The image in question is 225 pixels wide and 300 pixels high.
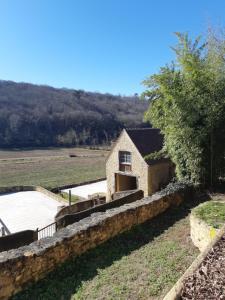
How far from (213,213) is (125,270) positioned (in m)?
3.38

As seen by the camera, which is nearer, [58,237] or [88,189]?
[58,237]

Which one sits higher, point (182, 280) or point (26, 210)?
point (182, 280)

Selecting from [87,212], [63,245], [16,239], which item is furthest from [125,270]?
A: [87,212]

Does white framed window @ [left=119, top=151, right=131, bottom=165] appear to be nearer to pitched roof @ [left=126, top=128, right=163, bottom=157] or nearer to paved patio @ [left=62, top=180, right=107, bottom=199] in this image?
pitched roof @ [left=126, top=128, right=163, bottom=157]

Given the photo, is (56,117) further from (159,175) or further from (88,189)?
(159,175)

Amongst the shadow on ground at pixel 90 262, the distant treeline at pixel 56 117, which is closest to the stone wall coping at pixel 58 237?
the shadow on ground at pixel 90 262

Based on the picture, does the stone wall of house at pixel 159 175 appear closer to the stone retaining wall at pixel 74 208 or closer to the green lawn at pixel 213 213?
the stone retaining wall at pixel 74 208

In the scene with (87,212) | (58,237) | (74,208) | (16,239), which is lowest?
(74,208)

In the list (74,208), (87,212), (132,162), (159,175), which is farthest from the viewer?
(132,162)

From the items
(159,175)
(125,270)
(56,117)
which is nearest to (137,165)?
(159,175)

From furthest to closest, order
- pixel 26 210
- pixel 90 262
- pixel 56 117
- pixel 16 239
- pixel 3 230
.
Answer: pixel 56 117 → pixel 26 210 → pixel 3 230 → pixel 16 239 → pixel 90 262

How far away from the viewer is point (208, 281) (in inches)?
176

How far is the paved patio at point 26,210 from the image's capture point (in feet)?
60.0

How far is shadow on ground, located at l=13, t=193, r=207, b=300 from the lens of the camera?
22.2 ft
